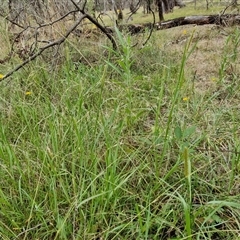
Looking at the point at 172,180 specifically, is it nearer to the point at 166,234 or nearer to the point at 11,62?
the point at 166,234

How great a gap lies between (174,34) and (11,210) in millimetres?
3765

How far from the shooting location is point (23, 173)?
118 centimetres

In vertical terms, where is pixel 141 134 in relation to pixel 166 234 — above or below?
above

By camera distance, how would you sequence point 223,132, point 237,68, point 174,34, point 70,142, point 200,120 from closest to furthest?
1. point 70,142
2. point 223,132
3. point 200,120
4. point 237,68
5. point 174,34

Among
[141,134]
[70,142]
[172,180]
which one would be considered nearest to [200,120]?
[141,134]

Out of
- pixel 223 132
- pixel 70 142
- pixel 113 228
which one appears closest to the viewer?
pixel 113 228

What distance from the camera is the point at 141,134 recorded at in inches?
62.3

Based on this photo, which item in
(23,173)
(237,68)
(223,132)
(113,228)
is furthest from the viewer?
(237,68)

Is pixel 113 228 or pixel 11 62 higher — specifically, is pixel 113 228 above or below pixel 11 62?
below

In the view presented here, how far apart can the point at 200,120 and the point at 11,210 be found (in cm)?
112

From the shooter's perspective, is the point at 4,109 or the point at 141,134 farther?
the point at 4,109

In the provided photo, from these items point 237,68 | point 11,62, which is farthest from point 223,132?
point 11,62

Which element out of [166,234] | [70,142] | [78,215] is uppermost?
[70,142]

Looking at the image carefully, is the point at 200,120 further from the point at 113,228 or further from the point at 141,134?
the point at 113,228
